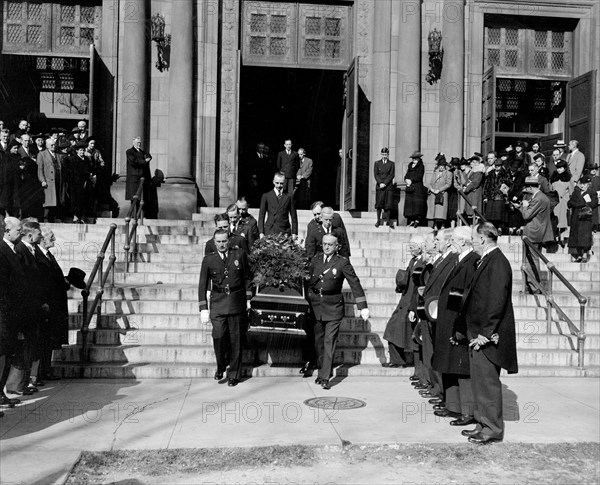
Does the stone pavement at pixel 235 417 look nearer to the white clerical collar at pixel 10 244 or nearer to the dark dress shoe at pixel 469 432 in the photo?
the dark dress shoe at pixel 469 432

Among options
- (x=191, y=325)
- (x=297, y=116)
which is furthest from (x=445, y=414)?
(x=297, y=116)

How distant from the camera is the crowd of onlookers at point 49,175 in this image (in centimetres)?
1434

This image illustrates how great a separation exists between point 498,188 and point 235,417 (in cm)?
1003

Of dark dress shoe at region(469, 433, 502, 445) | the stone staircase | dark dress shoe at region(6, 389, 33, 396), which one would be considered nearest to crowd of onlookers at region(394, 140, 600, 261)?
the stone staircase

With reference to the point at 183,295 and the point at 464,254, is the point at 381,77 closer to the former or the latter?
the point at 183,295

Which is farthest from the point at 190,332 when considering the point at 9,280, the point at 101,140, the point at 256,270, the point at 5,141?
the point at 101,140

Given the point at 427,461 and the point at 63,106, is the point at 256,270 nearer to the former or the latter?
the point at 427,461

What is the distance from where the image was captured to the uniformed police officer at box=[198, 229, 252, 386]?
9.39 metres

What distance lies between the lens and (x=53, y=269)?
910cm

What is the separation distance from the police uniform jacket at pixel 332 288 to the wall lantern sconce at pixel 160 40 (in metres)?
10.2

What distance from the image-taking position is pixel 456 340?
745cm

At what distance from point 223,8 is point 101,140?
4.43m

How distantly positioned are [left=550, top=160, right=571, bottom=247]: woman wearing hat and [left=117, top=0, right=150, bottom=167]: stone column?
954 centimetres

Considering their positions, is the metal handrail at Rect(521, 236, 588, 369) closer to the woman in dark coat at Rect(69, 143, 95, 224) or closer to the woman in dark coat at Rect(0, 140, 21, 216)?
the woman in dark coat at Rect(69, 143, 95, 224)
